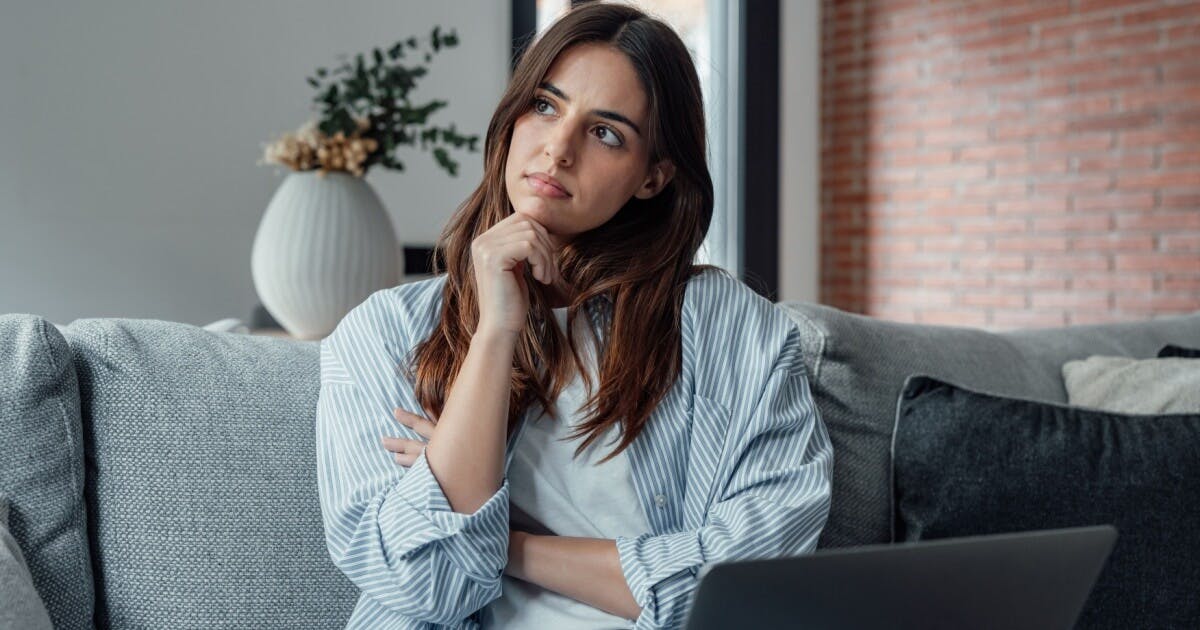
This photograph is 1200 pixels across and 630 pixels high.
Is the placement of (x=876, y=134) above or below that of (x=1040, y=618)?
above

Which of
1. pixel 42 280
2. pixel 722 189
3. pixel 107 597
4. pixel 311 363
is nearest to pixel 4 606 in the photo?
pixel 107 597

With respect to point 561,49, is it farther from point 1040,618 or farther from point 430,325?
point 1040,618

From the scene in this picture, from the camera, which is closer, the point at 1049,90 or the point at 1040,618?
the point at 1040,618

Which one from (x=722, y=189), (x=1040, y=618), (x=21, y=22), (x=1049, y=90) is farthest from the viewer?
(x=722, y=189)

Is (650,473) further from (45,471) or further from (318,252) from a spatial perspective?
(318,252)

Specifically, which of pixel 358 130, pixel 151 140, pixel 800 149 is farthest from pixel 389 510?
Result: pixel 800 149

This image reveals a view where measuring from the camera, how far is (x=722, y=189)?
4785 mm

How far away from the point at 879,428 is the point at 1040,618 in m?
0.70

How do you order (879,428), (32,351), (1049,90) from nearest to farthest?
(32,351)
(879,428)
(1049,90)

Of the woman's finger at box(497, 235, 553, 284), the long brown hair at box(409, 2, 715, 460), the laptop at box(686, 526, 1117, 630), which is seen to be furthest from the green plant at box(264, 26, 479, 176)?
the laptop at box(686, 526, 1117, 630)

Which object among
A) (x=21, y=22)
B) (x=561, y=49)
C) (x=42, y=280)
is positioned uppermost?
(x=21, y=22)

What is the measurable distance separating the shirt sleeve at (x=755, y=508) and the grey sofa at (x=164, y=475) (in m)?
0.40

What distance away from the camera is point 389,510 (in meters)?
1.11

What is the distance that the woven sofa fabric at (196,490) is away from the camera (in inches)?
48.1
